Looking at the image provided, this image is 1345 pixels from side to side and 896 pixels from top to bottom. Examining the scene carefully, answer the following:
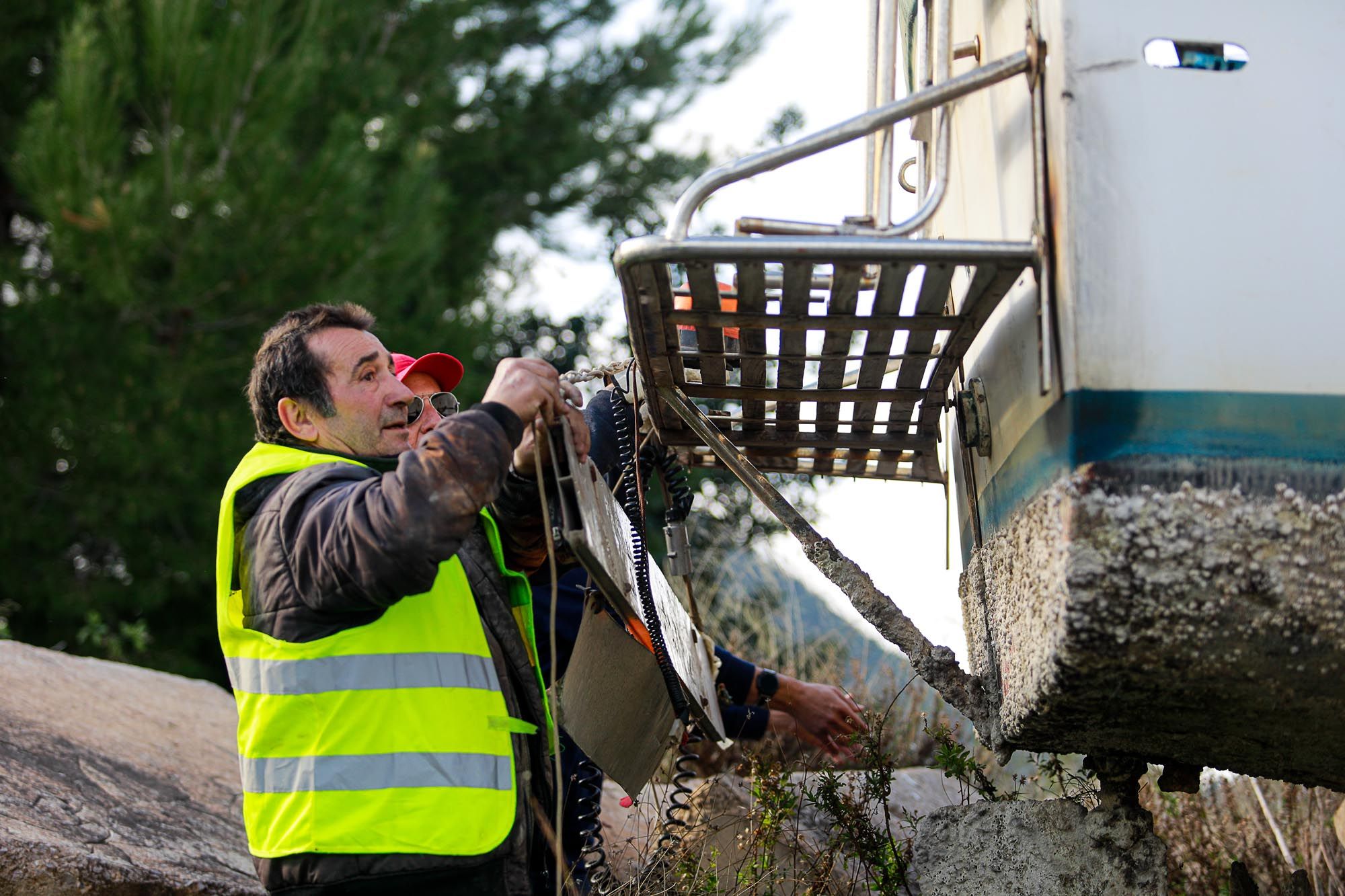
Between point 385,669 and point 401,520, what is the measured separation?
408 millimetres

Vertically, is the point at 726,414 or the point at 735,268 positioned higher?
the point at 735,268

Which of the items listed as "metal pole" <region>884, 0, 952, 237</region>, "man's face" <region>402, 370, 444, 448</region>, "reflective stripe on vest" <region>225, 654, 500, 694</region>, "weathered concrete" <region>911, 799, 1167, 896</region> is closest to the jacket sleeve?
"reflective stripe on vest" <region>225, 654, 500, 694</region>

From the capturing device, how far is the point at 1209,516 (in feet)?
7.34

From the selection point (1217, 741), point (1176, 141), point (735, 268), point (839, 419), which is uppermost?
point (1176, 141)

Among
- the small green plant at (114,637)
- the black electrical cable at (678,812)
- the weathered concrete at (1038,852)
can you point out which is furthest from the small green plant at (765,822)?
the small green plant at (114,637)

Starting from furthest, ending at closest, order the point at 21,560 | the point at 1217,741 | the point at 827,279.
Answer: the point at 21,560
the point at 827,279
the point at 1217,741

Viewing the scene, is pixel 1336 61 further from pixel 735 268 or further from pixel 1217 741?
pixel 1217 741

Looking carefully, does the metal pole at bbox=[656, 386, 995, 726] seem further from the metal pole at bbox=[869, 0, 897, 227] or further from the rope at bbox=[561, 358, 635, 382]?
the metal pole at bbox=[869, 0, 897, 227]

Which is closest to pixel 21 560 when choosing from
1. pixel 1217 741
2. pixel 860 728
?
pixel 860 728

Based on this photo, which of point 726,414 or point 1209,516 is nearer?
point 1209,516

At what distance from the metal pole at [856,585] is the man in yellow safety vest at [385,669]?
1.87 ft

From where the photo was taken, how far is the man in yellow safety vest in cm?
240

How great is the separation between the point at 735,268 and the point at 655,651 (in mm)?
1086

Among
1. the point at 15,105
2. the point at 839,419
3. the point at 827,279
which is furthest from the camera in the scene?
the point at 15,105
